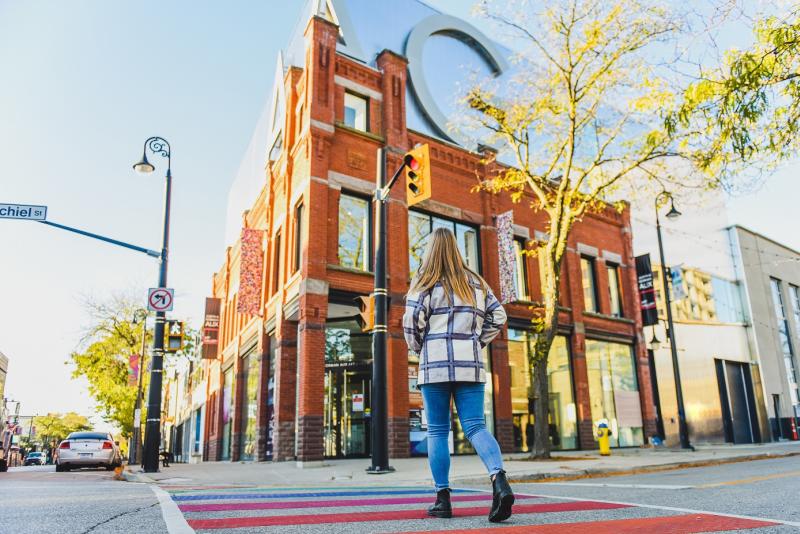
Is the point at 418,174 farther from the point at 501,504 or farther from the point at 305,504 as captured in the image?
the point at 501,504

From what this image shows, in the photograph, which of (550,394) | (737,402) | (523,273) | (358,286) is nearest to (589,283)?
(523,273)

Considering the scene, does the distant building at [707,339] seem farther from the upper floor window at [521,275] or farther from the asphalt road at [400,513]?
the asphalt road at [400,513]

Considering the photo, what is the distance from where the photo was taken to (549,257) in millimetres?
14898

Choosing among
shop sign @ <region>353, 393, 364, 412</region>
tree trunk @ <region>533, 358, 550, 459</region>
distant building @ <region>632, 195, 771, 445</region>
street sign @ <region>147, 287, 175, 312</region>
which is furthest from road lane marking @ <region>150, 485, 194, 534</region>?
distant building @ <region>632, 195, 771, 445</region>

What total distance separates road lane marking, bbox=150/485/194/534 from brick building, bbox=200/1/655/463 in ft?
32.1

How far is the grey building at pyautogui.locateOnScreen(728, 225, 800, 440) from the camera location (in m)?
33.1

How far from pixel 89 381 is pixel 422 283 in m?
33.8

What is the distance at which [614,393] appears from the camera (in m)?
22.7

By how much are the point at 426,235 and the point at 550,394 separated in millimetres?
7560

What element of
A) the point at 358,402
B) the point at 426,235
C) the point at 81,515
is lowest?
the point at 81,515

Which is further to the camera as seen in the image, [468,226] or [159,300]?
[468,226]

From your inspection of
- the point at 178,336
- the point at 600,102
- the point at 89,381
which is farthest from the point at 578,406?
the point at 89,381

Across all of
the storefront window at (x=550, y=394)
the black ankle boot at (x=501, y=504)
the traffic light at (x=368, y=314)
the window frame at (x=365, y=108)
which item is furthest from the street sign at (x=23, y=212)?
the storefront window at (x=550, y=394)

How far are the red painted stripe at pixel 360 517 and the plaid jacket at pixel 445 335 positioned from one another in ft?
3.20
